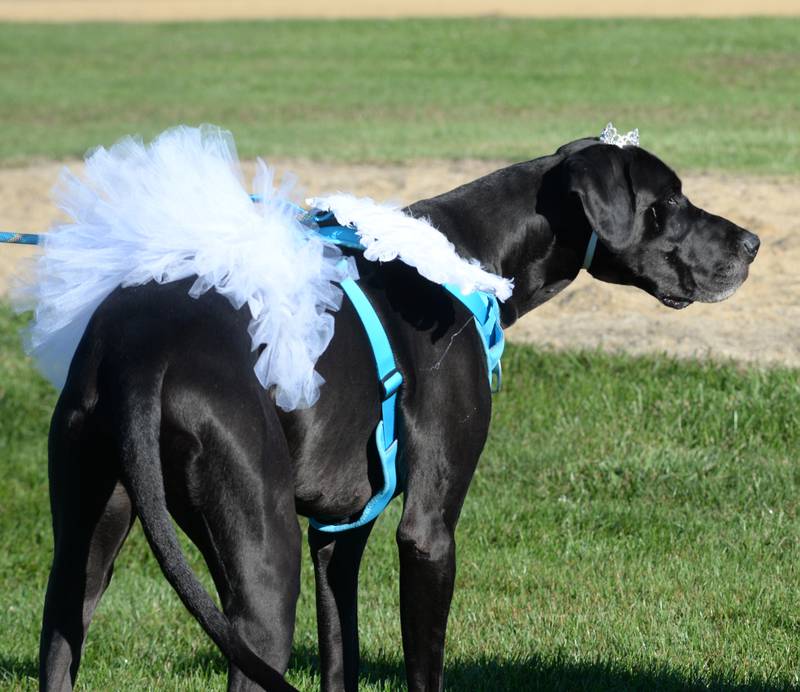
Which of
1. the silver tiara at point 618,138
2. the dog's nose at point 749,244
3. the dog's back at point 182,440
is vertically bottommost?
the dog's back at point 182,440

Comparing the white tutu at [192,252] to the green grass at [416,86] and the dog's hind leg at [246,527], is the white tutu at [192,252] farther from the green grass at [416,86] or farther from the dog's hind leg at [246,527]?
the green grass at [416,86]

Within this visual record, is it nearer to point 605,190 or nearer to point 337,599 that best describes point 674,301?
point 605,190

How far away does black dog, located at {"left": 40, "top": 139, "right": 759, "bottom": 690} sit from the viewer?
3.40m

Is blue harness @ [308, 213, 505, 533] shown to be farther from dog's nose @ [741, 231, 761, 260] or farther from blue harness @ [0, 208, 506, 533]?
dog's nose @ [741, 231, 761, 260]

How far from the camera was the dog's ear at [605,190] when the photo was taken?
4336 mm

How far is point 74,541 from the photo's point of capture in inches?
147

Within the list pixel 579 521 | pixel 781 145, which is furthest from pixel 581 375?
pixel 781 145

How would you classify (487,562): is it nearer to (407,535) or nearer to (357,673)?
(357,673)

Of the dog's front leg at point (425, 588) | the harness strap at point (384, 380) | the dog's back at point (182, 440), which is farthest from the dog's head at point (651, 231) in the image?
the dog's back at point (182, 440)

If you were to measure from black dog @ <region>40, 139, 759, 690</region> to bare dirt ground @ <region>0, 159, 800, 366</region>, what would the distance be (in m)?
3.28

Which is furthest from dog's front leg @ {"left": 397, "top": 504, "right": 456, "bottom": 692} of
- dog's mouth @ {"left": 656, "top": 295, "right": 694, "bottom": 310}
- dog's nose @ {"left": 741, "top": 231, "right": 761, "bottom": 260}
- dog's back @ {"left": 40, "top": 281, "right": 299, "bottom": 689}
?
dog's nose @ {"left": 741, "top": 231, "right": 761, "bottom": 260}

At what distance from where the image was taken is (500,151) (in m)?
15.2

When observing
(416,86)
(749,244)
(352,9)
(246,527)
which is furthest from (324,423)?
(352,9)

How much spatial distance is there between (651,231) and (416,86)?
20.1 m
